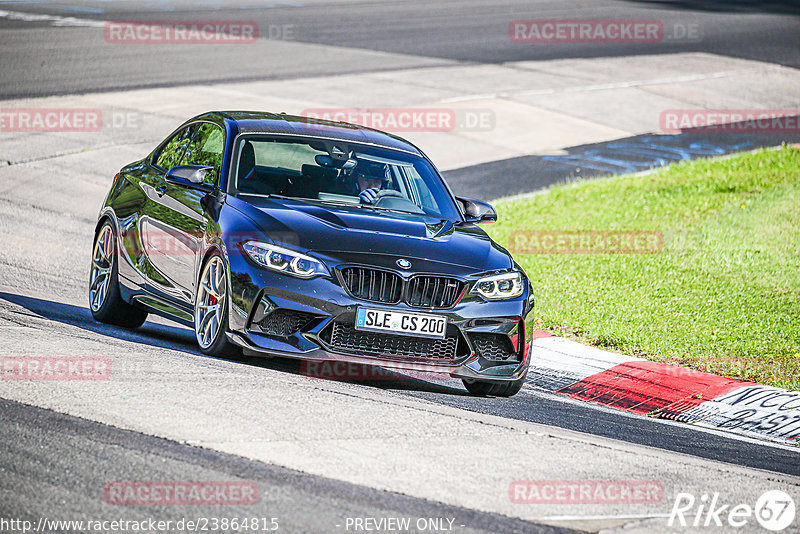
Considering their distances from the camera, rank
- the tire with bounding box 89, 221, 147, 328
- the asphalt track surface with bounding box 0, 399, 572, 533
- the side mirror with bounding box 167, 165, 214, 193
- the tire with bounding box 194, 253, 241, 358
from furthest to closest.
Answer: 1. the tire with bounding box 89, 221, 147, 328
2. the side mirror with bounding box 167, 165, 214, 193
3. the tire with bounding box 194, 253, 241, 358
4. the asphalt track surface with bounding box 0, 399, 572, 533

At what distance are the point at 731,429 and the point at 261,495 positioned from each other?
4.49 metres

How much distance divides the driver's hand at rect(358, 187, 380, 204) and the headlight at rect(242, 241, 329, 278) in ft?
4.06

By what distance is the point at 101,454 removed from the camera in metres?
5.24

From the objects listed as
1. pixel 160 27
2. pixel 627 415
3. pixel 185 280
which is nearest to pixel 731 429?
pixel 627 415

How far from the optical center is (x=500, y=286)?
7664 mm

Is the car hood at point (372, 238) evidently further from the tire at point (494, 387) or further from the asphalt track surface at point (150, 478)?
the asphalt track surface at point (150, 478)

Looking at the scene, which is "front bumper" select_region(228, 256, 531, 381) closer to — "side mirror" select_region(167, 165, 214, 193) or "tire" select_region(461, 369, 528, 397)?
"tire" select_region(461, 369, 528, 397)

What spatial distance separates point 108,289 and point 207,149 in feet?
4.47

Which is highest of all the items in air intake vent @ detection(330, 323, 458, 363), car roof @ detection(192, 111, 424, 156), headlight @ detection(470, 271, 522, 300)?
car roof @ detection(192, 111, 424, 156)

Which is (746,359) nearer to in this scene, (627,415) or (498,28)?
(627,415)

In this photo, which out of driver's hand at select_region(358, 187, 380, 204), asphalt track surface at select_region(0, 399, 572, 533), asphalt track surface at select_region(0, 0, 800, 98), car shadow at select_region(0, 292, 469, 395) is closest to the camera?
asphalt track surface at select_region(0, 399, 572, 533)

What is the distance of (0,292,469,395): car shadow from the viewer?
7777 millimetres

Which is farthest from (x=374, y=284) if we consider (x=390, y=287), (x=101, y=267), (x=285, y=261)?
(x=101, y=267)

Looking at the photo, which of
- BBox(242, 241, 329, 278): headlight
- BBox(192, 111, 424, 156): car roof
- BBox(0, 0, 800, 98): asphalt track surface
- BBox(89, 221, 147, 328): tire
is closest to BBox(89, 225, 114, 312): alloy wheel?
BBox(89, 221, 147, 328): tire
